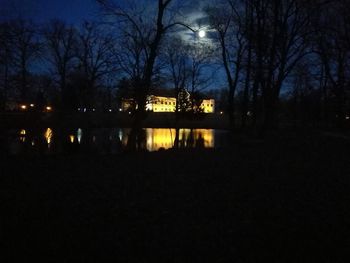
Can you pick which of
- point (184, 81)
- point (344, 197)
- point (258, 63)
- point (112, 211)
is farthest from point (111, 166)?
point (184, 81)

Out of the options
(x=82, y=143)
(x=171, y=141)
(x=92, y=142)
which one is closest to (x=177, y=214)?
(x=82, y=143)

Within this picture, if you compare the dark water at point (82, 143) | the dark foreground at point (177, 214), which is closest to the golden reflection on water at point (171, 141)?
the dark water at point (82, 143)

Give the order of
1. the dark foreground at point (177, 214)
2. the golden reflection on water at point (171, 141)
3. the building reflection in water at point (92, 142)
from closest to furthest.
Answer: the dark foreground at point (177, 214) < the building reflection in water at point (92, 142) < the golden reflection on water at point (171, 141)

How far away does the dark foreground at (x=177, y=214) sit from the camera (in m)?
4.52

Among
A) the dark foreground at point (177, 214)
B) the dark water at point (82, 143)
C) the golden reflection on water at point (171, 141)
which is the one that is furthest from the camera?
A: the golden reflection on water at point (171, 141)

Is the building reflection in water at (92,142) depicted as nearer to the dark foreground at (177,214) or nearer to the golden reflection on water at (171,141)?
the golden reflection on water at (171,141)

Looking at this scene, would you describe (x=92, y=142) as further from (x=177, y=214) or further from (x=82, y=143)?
(x=177, y=214)

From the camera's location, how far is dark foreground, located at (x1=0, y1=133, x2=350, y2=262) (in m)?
4.52

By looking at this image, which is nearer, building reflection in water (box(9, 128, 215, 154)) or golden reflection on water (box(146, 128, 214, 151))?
building reflection in water (box(9, 128, 215, 154))

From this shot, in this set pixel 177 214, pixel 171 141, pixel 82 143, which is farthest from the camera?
pixel 171 141

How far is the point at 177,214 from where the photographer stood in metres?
5.91

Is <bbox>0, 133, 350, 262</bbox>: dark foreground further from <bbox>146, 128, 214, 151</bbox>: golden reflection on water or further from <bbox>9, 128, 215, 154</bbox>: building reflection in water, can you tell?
<bbox>146, 128, 214, 151</bbox>: golden reflection on water

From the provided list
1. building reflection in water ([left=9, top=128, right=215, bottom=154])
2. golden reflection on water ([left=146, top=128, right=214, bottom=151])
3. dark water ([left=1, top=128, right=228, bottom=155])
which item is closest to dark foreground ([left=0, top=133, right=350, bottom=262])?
dark water ([left=1, top=128, right=228, bottom=155])

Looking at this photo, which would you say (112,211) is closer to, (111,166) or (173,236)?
(173,236)
